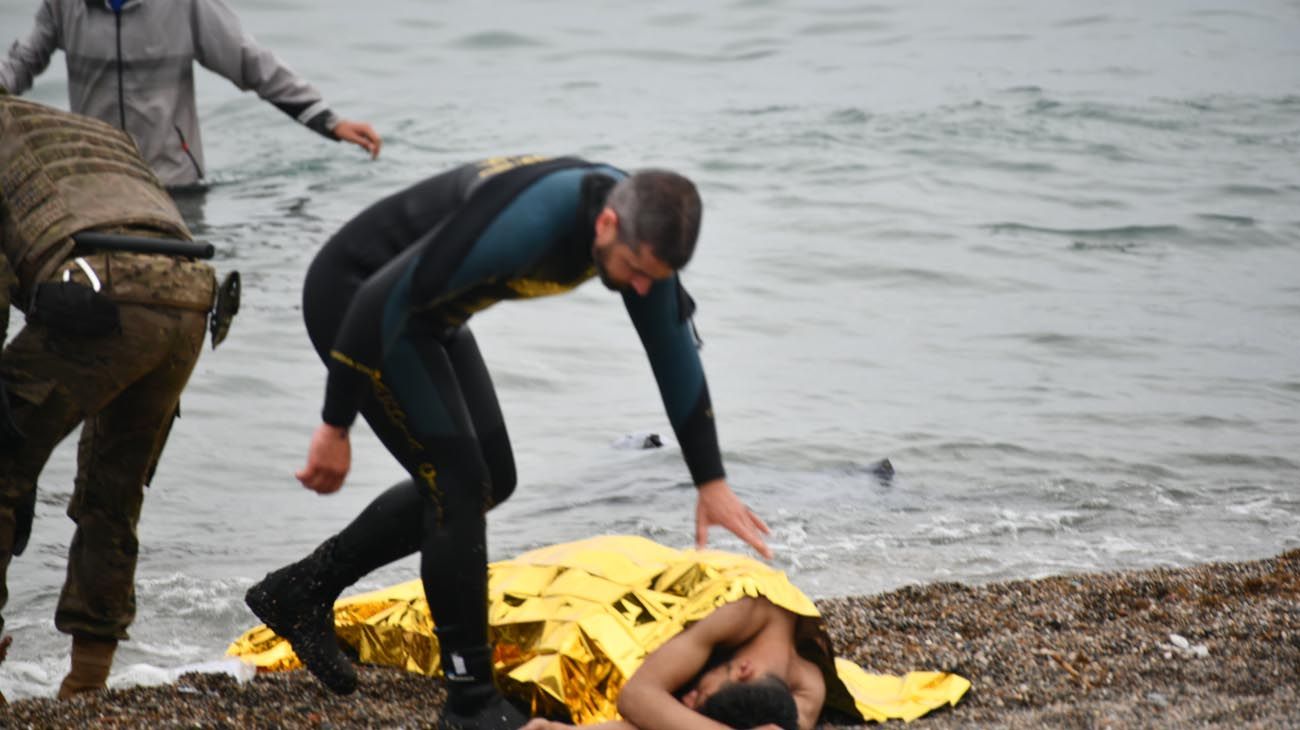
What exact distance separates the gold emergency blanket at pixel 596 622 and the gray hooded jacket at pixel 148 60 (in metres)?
3.72

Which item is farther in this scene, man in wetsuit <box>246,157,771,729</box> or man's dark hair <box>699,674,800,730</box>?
man's dark hair <box>699,674,800,730</box>

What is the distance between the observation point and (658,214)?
366cm

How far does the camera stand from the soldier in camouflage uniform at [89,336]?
4410 millimetres

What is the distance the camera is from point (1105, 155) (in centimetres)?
1705

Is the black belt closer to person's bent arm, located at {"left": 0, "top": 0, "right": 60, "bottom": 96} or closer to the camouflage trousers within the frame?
the camouflage trousers

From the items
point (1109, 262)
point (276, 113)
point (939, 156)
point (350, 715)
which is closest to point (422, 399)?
point (350, 715)

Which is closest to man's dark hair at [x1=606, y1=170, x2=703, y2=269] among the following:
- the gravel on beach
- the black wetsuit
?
the black wetsuit

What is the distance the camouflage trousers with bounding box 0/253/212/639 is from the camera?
14.5ft

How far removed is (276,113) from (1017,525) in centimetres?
1307

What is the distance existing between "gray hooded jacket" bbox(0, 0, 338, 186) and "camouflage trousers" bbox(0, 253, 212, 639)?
3.39 metres

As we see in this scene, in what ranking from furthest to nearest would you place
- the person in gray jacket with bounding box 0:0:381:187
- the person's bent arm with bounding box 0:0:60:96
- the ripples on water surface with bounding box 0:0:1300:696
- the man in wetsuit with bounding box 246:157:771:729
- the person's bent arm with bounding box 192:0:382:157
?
the person in gray jacket with bounding box 0:0:381:187, the person's bent arm with bounding box 0:0:60:96, the person's bent arm with bounding box 192:0:382:157, the ripples on water surface with bounding box 0:0:1300:696, the man in wetsuit with bounding box 246:157:771:729

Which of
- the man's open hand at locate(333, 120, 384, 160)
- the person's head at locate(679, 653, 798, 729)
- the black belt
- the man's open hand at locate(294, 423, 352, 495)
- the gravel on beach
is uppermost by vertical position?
the black belt

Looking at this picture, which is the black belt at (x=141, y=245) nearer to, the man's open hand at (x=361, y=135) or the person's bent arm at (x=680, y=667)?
the person's bent arm at (x=680, y=667)

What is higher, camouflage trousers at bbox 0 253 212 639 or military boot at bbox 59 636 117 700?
camouflage trousers at bbox 0 253 212 639
